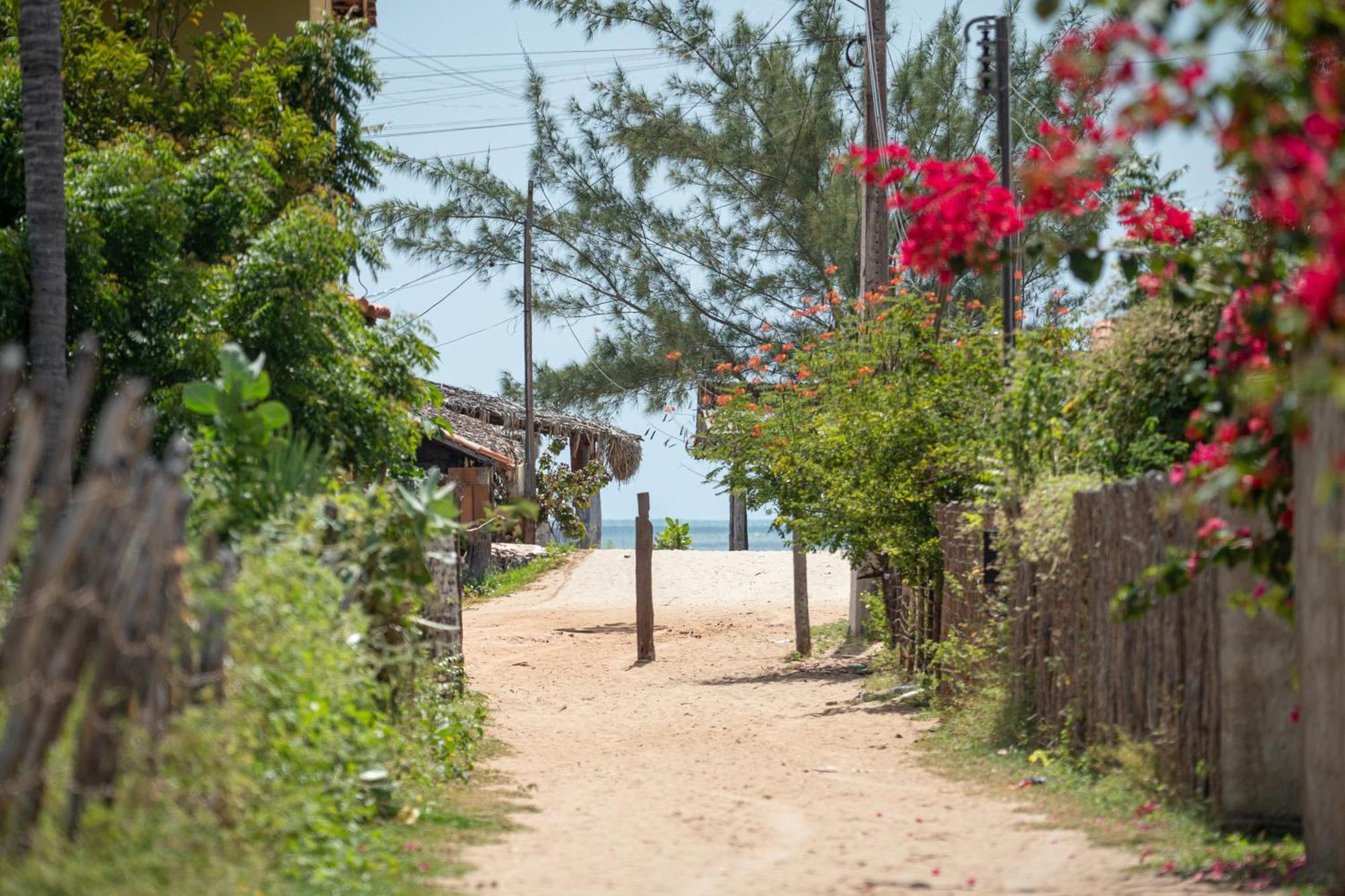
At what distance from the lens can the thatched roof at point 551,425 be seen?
1158 inches

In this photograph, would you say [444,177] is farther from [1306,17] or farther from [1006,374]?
[1306,17]

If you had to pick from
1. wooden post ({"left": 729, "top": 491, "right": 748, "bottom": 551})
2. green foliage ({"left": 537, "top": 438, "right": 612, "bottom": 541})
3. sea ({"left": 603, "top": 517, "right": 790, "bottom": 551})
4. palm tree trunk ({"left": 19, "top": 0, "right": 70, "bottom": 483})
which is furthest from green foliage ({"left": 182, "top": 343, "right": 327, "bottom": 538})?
sea ({"left": 603, "top": 517, "right": 790, "bottom": 551})

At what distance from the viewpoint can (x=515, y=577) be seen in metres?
25.0

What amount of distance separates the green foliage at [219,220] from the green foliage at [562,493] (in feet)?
50.2

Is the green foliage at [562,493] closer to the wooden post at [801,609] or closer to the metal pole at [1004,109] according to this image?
the wooden post at [801,609]

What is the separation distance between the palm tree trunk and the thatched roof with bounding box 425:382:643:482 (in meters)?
16.7

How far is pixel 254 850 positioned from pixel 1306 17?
13.4 feet

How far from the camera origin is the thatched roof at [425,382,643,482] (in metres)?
29.4

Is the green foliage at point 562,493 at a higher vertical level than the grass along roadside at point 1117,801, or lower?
higher

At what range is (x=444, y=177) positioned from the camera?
1075 inches

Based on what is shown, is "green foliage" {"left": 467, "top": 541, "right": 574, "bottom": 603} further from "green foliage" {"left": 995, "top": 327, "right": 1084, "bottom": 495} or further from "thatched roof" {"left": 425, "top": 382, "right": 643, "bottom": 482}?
"green foliage" {"left": 995, "top": 327, "right": 1084, "bottom": 495}

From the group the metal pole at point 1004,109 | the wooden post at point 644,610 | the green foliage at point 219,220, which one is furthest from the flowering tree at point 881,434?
the green foliage at point 219,220

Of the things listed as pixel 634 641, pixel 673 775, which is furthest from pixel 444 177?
pixel 673 775

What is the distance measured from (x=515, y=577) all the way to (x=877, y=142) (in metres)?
10.8
